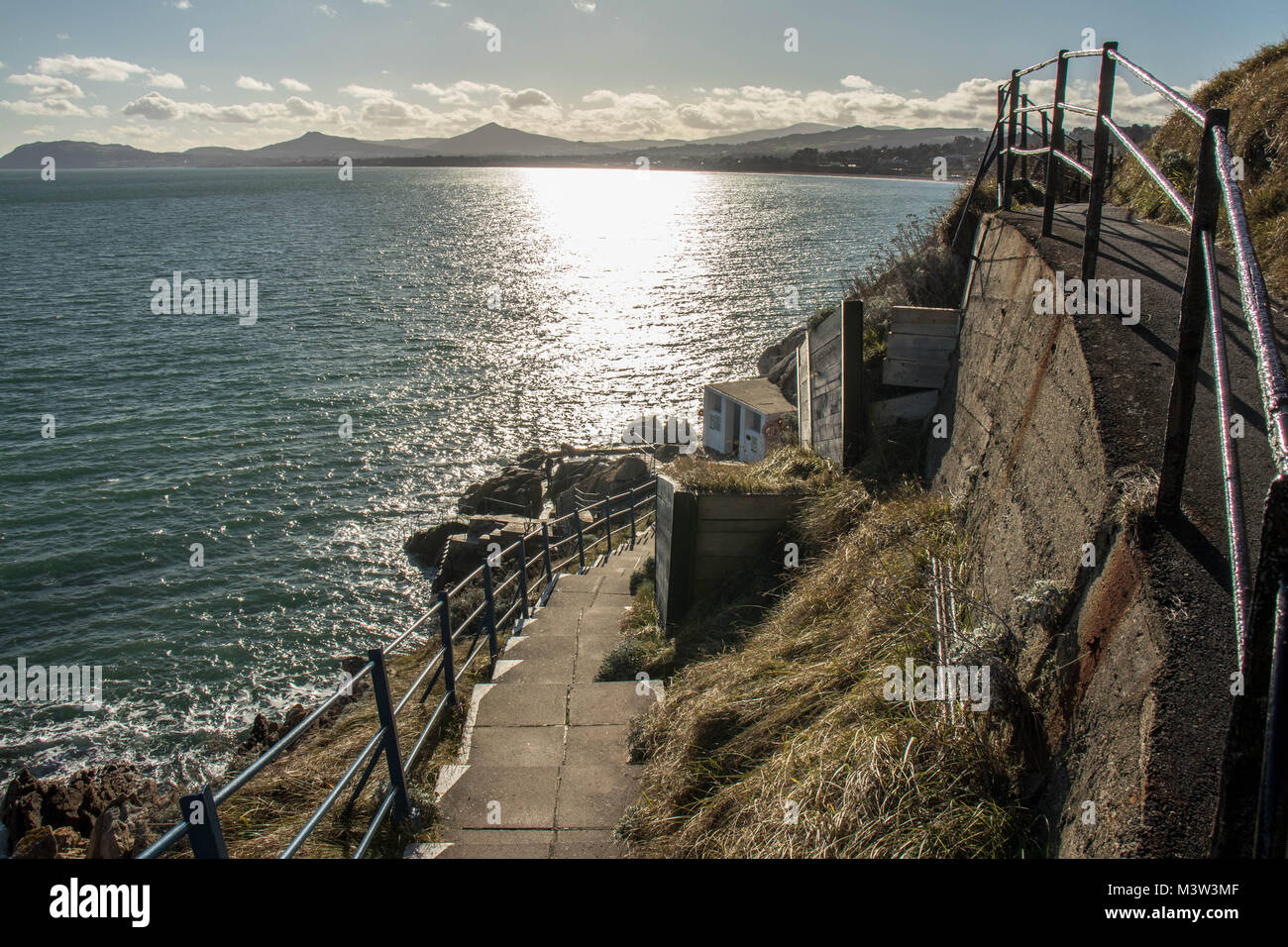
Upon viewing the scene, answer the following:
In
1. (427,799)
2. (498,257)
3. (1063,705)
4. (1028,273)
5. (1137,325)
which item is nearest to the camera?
(1063,705)

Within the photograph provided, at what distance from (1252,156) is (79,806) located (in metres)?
17.5

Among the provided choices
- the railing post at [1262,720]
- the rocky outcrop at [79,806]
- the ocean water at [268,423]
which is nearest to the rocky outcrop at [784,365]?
the ocean water at [268,423]

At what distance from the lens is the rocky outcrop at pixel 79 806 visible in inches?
445

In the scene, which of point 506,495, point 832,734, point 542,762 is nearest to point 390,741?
point 542,762

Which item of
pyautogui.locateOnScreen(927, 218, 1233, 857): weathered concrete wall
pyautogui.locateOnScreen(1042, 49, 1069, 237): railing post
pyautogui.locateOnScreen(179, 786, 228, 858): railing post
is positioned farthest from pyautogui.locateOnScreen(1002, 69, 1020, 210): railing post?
pyautogui.locateOnScreen(179, 786, 228, 858): railing post

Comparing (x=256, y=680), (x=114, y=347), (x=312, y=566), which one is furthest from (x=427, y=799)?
(x=114, y=347)

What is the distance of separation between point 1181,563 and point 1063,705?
29.8 inches

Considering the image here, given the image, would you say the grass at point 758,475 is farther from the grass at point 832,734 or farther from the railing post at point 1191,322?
the railing post at point 1191,322

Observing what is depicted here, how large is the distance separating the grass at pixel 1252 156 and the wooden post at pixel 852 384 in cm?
308

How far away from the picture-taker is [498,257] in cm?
8556

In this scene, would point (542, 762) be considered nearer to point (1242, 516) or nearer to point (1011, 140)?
point (1242, 516)

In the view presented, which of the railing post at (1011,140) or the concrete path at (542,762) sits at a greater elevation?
the railing post at (1011,140)

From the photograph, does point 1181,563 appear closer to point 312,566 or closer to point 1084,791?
point 1084,791
